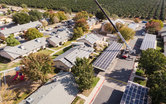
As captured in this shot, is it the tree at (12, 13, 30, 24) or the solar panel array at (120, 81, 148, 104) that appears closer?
the solar panel array at (120, 81, 148, 104)

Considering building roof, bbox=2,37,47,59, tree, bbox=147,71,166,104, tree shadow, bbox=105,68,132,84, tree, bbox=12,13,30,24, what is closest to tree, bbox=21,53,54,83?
building roof, bbox=2,37,47,59

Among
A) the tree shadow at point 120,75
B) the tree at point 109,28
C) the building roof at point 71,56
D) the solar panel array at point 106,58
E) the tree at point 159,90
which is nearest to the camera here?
the tree at point 159,90

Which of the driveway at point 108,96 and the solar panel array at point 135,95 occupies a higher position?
the solar panel array at point 135,95

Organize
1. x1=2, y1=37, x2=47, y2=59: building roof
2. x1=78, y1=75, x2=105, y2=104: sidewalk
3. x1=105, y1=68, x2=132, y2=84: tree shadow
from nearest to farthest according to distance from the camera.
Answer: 1. x1=78, y1=75, x2=105, y2=104: sidewalk
2. x1=105, y1=68, x2=132, y2=84: tree shadow
3. x1=2, y1=37, x2=47, y2=59: building roof

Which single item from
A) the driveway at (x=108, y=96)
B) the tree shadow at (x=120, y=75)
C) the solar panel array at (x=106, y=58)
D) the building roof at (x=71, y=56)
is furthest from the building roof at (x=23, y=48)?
the driveway at (x=108, y=96)

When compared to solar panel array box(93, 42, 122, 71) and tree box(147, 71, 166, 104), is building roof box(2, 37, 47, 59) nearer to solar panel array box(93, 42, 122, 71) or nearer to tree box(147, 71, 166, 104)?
solar panel array box(93, 42, 122, 71)

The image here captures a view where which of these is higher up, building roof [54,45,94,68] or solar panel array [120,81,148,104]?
building roof [54,45,94,68]

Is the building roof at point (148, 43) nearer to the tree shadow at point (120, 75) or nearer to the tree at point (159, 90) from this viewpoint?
the tree shadow at point (120, 75)
